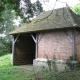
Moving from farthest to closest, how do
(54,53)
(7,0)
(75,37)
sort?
(54,53) → (75,37) → (7,0)

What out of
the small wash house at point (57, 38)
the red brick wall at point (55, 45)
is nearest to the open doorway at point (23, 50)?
the small wash house at point (57, 38)

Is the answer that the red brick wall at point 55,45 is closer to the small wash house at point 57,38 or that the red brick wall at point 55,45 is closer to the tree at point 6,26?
the small wash house at point 57,38

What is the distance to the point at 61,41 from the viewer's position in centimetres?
1522

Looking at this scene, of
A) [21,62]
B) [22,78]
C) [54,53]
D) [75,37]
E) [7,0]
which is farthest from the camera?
[21,62]

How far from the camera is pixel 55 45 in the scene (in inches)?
615

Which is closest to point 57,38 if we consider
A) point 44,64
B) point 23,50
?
point 44,64

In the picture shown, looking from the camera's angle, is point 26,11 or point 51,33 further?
point 51,33

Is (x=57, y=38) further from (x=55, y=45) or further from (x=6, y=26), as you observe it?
(x=6, y=26)

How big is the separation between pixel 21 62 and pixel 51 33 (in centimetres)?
561

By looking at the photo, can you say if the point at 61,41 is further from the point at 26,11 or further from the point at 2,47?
the point at 2,47

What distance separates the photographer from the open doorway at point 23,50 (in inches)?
778

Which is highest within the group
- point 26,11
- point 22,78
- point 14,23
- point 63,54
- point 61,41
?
point 14,23

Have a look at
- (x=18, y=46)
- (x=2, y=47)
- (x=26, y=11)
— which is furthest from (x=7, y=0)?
(x=2, y=47)

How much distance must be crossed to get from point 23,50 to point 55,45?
5642mm
